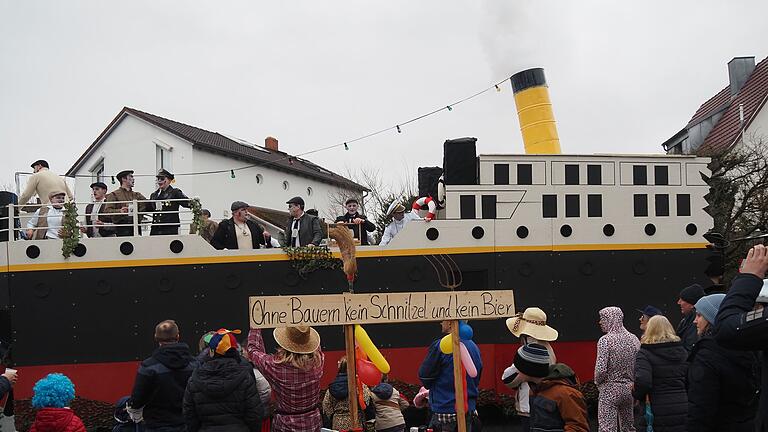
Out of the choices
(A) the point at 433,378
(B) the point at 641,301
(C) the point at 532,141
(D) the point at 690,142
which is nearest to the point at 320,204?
(D) the point at 690,142

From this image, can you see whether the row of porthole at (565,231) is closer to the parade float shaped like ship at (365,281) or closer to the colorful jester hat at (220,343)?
the parade float shaped like ship at (365,281)

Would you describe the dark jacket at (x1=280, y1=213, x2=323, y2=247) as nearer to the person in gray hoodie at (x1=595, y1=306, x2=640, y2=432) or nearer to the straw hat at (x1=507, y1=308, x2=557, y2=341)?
→ the person in gray hoodie at (x1=595, y1=306, x2=640, y2=432)

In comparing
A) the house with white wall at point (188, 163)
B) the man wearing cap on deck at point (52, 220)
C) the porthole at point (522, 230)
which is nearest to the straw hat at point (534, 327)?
the porthole at point (522, 230)

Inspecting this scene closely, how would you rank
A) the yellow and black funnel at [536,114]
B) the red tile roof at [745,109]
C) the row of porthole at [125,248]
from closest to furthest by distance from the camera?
the row of porthole at [125,248] → the yellow and black funnel at [536,114] → the red tile roof at [745,109]

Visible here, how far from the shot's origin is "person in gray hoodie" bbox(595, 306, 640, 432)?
271 inches

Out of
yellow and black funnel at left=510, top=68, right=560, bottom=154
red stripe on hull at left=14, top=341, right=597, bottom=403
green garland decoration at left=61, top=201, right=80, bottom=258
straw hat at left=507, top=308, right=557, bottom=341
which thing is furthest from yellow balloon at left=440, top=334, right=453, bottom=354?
yellow and black funnel at left=510, top=68, right=560, bottom=154

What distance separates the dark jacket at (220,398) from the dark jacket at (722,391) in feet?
9.30

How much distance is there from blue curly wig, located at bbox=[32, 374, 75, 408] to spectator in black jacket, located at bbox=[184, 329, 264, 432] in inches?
37.5

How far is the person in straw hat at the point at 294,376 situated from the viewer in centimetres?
567

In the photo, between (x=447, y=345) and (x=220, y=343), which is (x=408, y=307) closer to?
(x=447, y=345)

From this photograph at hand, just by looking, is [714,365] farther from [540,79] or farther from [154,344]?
[540,79]

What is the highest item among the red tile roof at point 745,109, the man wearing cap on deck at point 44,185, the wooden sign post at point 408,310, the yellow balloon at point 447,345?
the red tile roof at point 745,109

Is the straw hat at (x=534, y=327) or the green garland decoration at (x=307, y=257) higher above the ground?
the green garland decoration at (x=307, y=257)

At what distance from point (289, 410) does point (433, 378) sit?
1.33 meters
